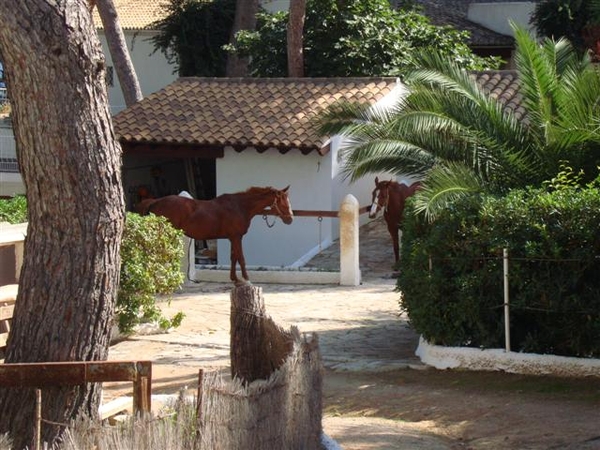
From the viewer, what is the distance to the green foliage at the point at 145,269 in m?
14.6

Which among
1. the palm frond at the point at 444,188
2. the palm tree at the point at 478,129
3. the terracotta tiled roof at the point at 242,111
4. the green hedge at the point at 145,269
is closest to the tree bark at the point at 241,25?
the terracotta tiled roof at the point at 242,111

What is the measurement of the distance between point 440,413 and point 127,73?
21729 mm

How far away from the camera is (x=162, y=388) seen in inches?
488

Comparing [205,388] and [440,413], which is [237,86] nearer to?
[440,413]

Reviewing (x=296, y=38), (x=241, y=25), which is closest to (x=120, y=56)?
(x=241, y=25)

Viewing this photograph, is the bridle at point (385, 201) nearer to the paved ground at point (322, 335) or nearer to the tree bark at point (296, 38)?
the paved ground at point (322, 335)

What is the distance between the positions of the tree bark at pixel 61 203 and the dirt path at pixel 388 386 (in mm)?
3311

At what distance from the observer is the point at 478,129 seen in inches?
536

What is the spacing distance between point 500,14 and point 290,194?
18377 mm

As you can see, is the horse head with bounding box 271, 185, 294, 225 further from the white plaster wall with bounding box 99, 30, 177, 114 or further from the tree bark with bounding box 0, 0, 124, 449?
the white plaster wall with bounding box 99, 30, 177, 114

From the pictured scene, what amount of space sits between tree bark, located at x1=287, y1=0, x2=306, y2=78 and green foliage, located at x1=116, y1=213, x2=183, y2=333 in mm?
14291

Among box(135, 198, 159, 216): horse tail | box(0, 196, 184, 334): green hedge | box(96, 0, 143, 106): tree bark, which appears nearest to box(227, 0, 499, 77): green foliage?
box(96, 0, 143, 106): tree bark

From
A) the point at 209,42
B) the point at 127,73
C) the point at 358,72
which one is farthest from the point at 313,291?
the point at 209,42

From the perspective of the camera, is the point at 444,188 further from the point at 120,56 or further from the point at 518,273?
the point at 120,56
